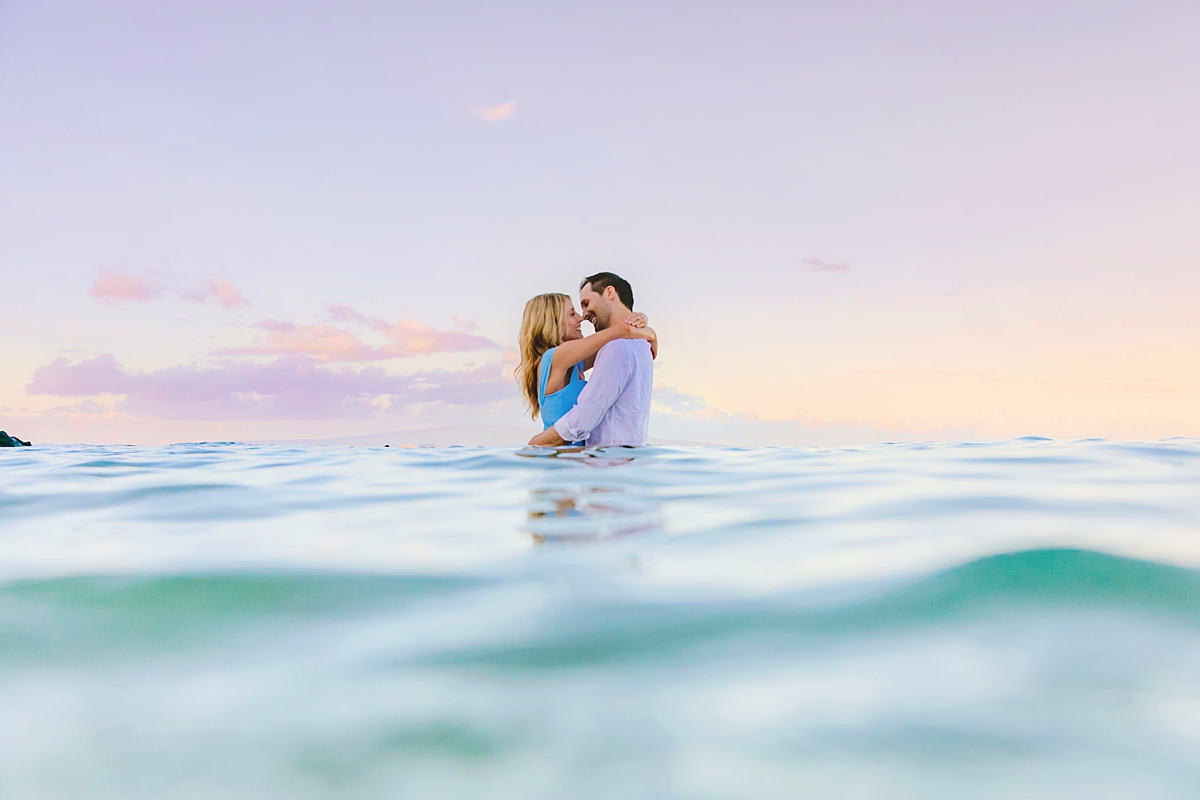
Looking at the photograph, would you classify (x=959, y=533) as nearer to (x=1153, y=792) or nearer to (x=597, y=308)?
(x=1153, y=792)

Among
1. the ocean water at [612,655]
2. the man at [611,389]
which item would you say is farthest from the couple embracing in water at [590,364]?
the ocean water at [612,655]

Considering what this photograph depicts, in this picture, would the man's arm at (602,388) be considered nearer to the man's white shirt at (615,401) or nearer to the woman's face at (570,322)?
the man's white shirt at (615,401)

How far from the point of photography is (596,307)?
6492mm

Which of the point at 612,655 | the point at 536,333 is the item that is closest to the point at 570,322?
the point at 536,333

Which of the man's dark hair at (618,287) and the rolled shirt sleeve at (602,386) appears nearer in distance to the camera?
the rolled shirt sleeve at (602,386)

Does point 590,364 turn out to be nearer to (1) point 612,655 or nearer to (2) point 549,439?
(2) point 549,439

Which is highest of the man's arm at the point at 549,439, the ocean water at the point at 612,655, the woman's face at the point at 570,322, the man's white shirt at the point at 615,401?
the woman's face at the point at 570,322

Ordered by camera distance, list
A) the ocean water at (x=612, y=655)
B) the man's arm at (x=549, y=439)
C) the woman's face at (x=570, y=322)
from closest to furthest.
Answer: the ocean water at (x=612, y=655), the man's arm at (x=549, y=439), the woman's face at (x=570, y=322)

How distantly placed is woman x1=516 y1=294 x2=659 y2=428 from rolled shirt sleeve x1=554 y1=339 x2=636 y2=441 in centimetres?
22

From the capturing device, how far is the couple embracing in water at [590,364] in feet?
18.8

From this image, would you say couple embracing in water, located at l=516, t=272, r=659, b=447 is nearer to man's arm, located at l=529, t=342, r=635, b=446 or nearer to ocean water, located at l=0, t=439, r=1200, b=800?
man's arm, located at l=529, t=342, r=635, b=446

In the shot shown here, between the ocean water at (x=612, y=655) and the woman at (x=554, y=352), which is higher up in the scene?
the woman at (x=554, y=352)

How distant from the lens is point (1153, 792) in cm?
92

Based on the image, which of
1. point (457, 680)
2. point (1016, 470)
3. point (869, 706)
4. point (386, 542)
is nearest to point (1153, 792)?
point (869, 706)
